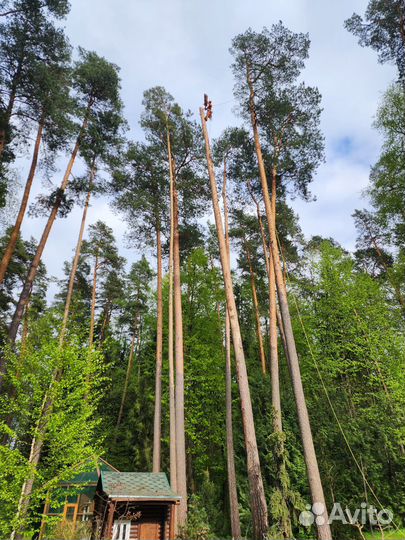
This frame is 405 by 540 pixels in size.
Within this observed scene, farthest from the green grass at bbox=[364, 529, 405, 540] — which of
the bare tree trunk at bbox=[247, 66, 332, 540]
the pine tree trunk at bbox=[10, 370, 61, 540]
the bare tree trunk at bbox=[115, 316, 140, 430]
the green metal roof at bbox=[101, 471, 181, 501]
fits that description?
the bare tree trunk at bbox=[115, 316, 140, 430]

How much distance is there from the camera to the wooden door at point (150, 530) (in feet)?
39.7

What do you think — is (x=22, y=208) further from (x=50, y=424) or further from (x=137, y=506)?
(x=137, y=506)

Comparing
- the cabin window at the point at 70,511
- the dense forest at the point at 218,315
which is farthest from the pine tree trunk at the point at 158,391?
the cabin window at the point at 70,511

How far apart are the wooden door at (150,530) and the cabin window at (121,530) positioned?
48cm

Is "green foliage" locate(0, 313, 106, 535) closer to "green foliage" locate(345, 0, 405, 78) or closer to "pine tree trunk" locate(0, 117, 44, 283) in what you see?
"pine tree trunk" locate(0, 117, 44, 283)

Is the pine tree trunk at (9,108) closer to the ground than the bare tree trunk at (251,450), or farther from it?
farther from it

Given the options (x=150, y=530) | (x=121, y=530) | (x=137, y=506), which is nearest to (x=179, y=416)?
(x=137, y=506)

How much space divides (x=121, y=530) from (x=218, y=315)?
9.99 m

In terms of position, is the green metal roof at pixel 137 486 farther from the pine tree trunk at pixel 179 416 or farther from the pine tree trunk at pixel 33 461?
the pine tree trunk at pixel 33 461

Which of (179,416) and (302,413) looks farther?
(179,416)

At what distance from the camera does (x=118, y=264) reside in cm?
2194

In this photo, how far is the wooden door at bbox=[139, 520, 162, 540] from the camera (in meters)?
12.1

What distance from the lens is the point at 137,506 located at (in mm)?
12047

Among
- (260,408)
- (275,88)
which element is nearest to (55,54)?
(275,88)
